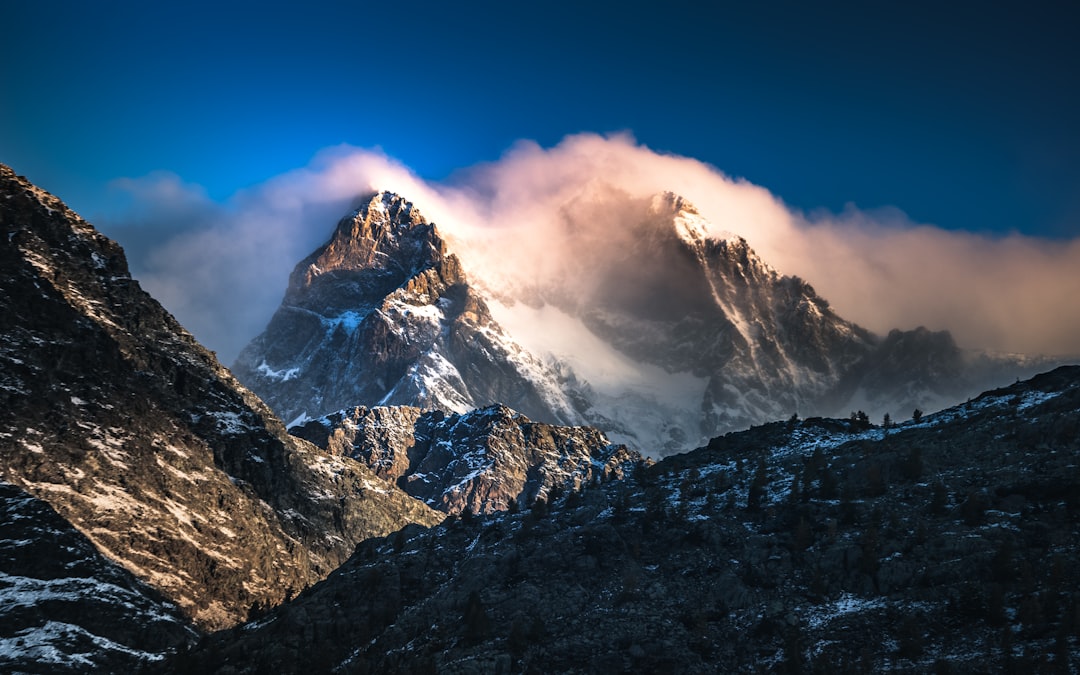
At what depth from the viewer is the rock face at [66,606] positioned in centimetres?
14438

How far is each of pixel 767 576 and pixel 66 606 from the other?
101752 millimetres

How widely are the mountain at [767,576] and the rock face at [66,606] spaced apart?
23.2 m

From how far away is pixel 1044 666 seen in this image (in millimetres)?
84812

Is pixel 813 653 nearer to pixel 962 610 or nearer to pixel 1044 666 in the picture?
pixel 962 610

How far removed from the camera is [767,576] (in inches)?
4624

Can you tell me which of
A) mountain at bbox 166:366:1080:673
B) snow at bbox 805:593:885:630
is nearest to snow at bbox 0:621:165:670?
mountain at bbox 166:366:1080:673

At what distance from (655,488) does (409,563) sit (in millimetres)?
39156

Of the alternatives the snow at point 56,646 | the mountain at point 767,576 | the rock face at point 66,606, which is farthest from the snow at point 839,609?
the snow at point 56,646

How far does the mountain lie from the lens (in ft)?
323

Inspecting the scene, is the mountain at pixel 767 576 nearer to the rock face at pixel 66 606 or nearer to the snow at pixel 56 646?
the snow at pixel 56 646

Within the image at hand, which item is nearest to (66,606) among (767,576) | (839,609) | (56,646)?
(56,646)

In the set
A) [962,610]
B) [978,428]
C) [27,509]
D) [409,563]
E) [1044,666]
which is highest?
[978,428]

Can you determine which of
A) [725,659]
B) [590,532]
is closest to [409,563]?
[590,532]

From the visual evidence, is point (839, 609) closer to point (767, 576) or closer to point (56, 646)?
point (767, 576)
